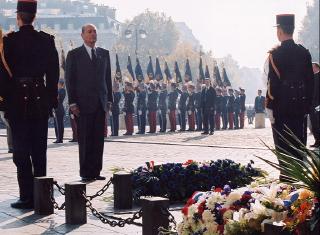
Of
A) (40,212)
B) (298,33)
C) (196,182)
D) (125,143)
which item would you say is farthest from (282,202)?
(298,33)

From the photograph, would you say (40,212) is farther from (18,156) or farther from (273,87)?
(273,87)

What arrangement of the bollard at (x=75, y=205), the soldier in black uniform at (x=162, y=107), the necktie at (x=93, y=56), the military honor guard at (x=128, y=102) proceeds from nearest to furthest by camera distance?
1. the bollard at (x=75, y=205)
2. the necktie at (x=93, y=56)
3. the military honor guard at (x=128, y=102)
4. the soldier in black uniform at (x=162, y=107)

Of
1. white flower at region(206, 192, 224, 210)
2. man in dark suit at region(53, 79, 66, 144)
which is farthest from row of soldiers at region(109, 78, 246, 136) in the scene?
white flower at region(206, 192, 224, 210)

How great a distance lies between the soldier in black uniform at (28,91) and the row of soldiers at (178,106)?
20143 mm

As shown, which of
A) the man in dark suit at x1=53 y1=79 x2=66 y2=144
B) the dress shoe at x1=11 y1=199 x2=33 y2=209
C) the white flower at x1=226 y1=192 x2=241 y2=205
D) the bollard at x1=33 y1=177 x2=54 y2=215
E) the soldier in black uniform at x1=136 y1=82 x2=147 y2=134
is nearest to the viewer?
the white flower at x1=226 y1=192 x2=241 y2=205

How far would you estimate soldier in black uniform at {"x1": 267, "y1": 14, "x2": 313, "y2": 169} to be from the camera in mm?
9594

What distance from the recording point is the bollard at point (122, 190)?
873 centimetres

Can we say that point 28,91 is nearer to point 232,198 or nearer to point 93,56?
point 93,56

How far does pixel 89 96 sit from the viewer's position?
1173 cm

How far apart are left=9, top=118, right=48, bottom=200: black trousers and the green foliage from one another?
310 ft

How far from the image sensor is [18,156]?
29.6 ft

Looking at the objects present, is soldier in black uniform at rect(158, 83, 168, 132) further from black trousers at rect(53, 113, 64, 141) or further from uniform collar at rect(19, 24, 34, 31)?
uniform collar at rect(19, 24, 34, 31)

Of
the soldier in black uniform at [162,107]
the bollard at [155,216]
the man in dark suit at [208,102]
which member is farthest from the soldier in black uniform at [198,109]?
the bollard at [155,216]

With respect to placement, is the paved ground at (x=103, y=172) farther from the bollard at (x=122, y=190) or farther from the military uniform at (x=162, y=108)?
the military uniform at (x=162, y=108)
